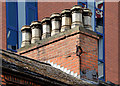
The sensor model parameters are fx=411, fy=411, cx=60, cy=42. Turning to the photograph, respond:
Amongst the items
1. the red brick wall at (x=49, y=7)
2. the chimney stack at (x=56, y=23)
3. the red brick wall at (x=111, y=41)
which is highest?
the red brick wall at (x=49, y=7)

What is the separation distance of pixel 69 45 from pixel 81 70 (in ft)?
2.92

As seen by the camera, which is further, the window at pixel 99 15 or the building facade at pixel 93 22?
Result: the window at pixel 99 15

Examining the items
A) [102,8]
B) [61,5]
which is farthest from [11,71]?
[102,8]

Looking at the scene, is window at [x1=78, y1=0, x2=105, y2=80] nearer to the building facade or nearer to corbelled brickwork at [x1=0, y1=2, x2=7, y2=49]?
the building facade

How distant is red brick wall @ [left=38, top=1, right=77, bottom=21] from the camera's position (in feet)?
70.4

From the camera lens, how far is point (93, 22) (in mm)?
21938

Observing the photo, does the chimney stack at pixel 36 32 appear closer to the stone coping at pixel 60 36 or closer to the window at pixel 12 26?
the stone coping at pixel 60 36

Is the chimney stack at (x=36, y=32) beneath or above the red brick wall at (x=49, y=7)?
beneath

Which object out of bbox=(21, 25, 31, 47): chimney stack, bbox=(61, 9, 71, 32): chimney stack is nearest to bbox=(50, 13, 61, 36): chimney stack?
bbox=(61, 9, 71, 32): chimney stack

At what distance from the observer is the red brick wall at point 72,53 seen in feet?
37.2

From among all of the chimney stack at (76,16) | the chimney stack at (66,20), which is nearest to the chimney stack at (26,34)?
the chimney stack at (66,20)

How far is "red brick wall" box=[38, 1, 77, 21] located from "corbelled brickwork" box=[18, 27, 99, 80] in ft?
30.2

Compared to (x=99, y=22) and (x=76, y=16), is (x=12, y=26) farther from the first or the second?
(x=76, y=16)

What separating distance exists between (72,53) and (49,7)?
416 inches
